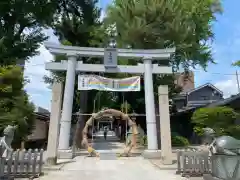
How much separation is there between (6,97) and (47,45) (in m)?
4.31

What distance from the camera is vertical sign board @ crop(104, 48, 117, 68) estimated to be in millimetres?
14195

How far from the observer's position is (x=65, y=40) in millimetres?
21875

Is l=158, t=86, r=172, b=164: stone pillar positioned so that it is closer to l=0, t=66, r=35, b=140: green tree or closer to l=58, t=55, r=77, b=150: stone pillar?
l=58, t=55, r=77, b=150: stone pillar

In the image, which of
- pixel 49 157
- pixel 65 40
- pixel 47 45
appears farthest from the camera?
pixel 65 40

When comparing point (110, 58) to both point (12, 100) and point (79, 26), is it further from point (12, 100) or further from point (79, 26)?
point (79, 26)

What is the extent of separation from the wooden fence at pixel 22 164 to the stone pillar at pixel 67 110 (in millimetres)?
4686

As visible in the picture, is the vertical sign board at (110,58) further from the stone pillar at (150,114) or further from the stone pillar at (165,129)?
the stone pillar at (165,129)

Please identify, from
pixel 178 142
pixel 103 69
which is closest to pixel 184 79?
pixel 178 142

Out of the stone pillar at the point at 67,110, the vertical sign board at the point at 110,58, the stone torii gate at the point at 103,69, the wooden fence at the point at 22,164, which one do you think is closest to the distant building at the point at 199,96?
the stone torii gate at the point at 103,69

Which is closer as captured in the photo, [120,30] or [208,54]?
[120,30]

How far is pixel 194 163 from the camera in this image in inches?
325

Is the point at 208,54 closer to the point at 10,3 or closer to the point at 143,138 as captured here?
the point at 143,138

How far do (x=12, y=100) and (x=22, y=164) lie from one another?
13.8 ft

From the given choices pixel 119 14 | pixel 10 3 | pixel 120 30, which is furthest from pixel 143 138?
pixel 10 3
